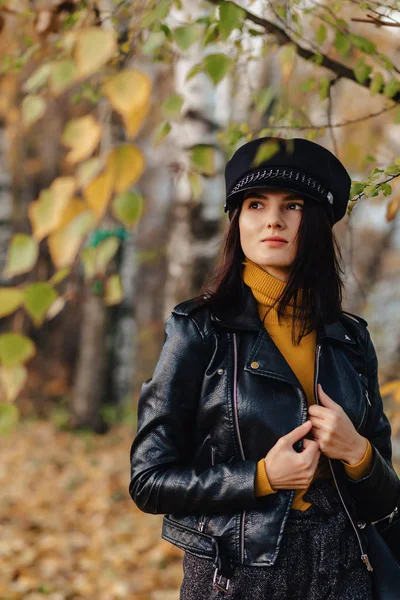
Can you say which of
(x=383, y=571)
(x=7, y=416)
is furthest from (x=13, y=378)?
(x=383, y=571)

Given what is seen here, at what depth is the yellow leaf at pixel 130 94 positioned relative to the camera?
873 mm

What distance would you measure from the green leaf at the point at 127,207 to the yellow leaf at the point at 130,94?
0.12 meters

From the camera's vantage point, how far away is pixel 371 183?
1.87 meters

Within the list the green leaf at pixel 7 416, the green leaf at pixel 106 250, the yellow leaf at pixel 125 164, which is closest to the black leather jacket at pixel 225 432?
the green leaf at pixel 106 250

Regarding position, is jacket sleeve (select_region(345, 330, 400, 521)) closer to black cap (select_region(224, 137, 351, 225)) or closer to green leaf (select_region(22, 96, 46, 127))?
black cap (select_region(224, 137, 351, 225))

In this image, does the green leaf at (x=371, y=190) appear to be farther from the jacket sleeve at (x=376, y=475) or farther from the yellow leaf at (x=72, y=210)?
the yellow leaf at (x=72, y=210)

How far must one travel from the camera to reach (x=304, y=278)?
187 cm

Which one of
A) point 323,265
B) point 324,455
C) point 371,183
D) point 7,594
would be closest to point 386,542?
point 324,455

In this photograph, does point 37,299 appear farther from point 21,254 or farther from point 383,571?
point 383,571

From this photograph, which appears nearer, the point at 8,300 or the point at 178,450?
the point at 8,300

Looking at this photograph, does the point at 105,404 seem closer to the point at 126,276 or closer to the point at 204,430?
the point at 126,276

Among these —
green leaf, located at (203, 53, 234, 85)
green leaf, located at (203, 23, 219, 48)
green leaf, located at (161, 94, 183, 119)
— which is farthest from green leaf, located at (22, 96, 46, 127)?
green leaf, located at (203, 23, 219, 48)

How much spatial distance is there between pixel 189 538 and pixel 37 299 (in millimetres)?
976

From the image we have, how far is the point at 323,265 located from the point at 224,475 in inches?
25.8
